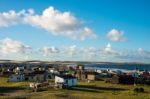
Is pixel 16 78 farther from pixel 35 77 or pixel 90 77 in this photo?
pixel 90 77

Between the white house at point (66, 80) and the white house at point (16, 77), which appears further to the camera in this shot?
the white house at point (16, 77)

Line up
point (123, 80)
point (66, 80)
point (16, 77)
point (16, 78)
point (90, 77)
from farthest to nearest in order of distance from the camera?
point (90, 77), point (123, 80), point (16, 77), point (16, 78), point (66, 80)

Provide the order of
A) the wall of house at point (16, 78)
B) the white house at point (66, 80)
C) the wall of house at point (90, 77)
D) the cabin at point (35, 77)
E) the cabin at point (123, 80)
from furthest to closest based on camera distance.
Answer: the wall of house at point (90, 77) → the cabin at point (35, 77) → the cabin at point (123, 80) → the wall of house at point (16, 78) → the white house at point (66, 80)

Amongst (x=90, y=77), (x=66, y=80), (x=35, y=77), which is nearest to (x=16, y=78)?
(x=35, y=77)

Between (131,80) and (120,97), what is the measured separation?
3900 cm

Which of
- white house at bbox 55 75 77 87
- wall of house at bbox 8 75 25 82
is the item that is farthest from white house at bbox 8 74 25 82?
white house at bbox 55 75 77 87

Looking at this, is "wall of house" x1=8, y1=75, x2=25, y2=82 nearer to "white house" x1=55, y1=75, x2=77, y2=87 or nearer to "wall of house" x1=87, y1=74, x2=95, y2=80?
"white house" x1=55, y1=75, x2=77, y2=87

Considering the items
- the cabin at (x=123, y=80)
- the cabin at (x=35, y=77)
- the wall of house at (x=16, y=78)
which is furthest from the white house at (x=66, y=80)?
the wall of house at (x=16, y=78)

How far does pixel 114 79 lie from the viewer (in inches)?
3880

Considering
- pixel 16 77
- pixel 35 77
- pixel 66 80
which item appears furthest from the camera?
pixel 35 77

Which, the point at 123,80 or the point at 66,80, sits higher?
the point at 66,80

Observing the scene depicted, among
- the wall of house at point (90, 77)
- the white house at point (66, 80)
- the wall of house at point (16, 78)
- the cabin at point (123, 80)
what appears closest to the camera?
the white house at point (66, 80)

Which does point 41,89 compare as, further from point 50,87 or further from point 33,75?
point 33,75

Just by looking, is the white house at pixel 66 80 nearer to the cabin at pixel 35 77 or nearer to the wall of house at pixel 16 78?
the cabin at pixel 35 77
